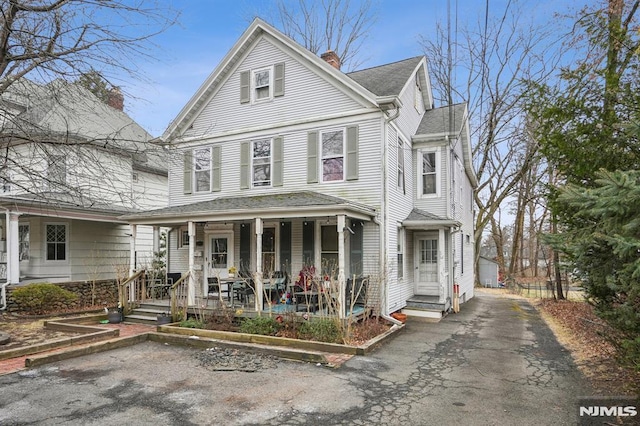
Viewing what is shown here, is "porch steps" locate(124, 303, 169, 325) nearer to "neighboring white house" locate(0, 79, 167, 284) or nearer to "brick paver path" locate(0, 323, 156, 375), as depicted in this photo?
"brick paver path" locate(0, 323, 156, 375)

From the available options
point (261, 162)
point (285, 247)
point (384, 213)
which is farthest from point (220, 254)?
point (384, 213)

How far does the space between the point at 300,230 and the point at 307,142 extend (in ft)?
8.64

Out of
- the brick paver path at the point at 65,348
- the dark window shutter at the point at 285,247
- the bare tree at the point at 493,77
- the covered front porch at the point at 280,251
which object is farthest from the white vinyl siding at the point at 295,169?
the bare tree at the point at 493,77

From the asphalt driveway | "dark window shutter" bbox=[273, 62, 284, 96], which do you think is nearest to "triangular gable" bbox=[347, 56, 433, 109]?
"dark window shutter" bbox=[273, 62, 284, 96]

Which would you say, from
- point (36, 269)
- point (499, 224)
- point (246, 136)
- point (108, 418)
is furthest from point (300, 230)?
point (499, 224)

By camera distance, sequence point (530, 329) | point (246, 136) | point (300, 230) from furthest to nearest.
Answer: point (246, 136) → point (300, 230) → point (530, 329)

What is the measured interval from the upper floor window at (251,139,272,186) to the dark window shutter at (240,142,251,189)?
20cm

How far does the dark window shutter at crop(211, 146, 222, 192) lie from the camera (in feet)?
45.3

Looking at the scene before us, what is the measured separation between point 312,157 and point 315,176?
0.59 meters

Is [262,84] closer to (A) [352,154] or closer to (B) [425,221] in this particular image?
(A) [352,154]

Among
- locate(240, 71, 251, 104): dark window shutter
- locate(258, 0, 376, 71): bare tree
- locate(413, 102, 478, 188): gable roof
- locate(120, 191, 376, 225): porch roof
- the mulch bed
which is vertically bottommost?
the mulch bed

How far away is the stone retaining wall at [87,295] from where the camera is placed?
12167 millimetres

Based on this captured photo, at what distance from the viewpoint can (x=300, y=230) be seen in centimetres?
1231

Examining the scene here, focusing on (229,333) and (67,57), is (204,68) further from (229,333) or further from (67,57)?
(229,333)
